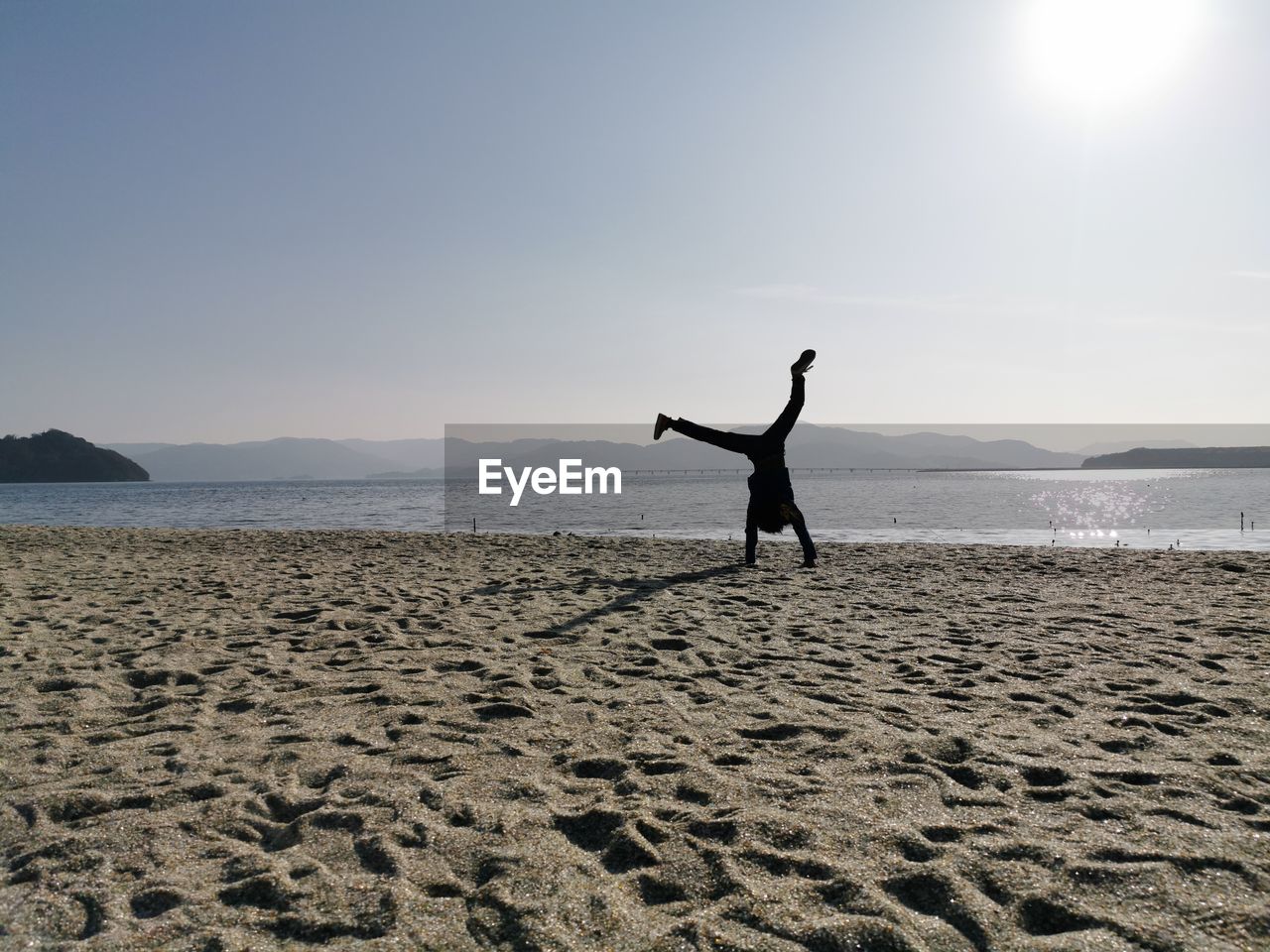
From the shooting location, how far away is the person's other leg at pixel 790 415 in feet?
42.3

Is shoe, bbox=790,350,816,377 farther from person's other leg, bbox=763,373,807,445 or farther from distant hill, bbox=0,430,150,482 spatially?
distant hill, bbox=0,430,150,482

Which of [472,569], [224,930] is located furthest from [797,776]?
[472,569]

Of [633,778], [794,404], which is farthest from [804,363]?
[633,778]

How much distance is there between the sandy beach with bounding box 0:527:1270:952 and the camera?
277cm

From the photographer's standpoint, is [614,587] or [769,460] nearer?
[614,587]

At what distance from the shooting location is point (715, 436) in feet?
44.1

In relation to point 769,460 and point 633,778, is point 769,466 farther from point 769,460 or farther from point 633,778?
point 633,778

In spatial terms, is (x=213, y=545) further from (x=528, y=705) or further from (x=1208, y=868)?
(x=1208, y=868)

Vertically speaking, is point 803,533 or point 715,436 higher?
point 715,436

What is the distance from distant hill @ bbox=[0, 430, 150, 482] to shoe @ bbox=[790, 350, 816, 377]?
232 meters

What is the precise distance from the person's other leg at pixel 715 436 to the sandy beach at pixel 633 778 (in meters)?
5.02

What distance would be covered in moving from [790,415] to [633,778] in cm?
1008

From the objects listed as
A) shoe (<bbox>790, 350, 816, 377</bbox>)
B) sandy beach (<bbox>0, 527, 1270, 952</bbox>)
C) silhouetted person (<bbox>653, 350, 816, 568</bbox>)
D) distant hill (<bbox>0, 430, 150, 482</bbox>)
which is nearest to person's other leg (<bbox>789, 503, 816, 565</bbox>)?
silhouetted person (<bbox>653, 350, 816, 568</bbox>)

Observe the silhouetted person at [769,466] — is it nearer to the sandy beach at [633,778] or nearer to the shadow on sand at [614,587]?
the shadow on sand at [614,587]
